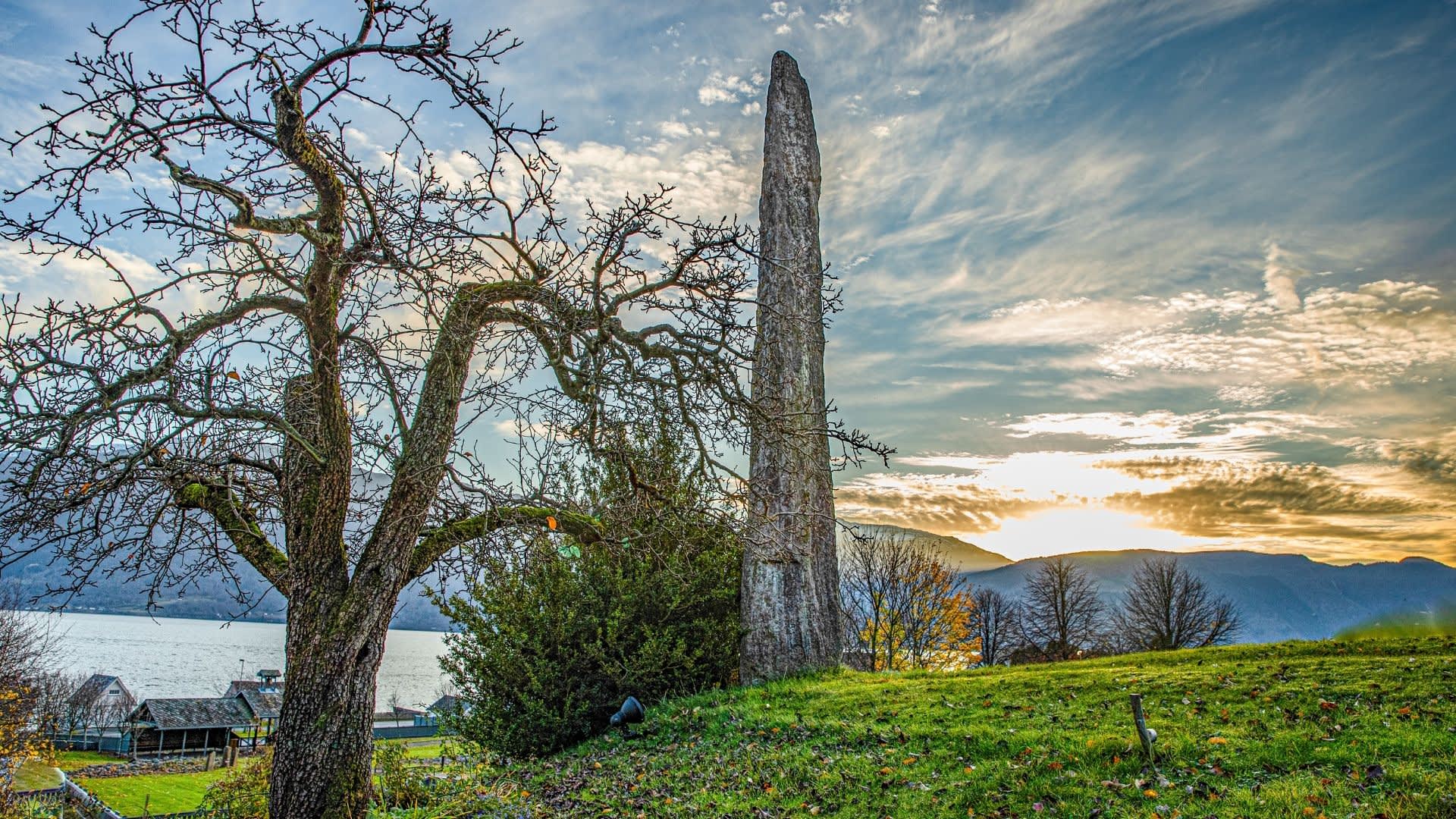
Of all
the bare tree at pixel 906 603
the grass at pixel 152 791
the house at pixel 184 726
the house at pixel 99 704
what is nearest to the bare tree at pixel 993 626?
the bare tree at pixel 906 603

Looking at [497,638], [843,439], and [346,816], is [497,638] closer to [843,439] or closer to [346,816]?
[346,816]

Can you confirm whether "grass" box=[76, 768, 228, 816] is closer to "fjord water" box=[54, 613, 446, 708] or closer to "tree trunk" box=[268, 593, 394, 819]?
"tree trunk" box=[268, 593, 394, 819]

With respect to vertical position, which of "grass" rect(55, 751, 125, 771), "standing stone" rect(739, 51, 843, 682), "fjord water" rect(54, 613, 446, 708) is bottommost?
"fjord water" rect(54, 613, 446, 708)

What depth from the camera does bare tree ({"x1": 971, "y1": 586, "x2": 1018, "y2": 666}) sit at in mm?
37969

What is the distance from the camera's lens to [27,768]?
102 ft

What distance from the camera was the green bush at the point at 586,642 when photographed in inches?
467

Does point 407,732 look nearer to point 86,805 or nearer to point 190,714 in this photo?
point 190,714

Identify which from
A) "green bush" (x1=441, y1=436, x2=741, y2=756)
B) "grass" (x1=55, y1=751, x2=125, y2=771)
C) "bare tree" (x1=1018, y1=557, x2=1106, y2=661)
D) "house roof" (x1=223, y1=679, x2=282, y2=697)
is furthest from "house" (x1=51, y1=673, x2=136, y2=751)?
"bare tree" (x1=1018, y1=557, x2=1106, y2=661)

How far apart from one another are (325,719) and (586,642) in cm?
616

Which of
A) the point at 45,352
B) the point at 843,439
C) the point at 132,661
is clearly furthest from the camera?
the point at 132,661

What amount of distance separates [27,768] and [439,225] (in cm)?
4069

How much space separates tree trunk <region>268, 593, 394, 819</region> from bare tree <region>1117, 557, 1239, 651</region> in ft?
114

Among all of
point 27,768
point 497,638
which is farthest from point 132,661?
point 497,638

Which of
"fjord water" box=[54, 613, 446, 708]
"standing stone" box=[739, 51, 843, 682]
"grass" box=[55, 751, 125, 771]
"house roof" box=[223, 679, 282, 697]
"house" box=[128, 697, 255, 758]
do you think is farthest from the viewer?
"fjord water" box=[54, 613, 446, 708]
